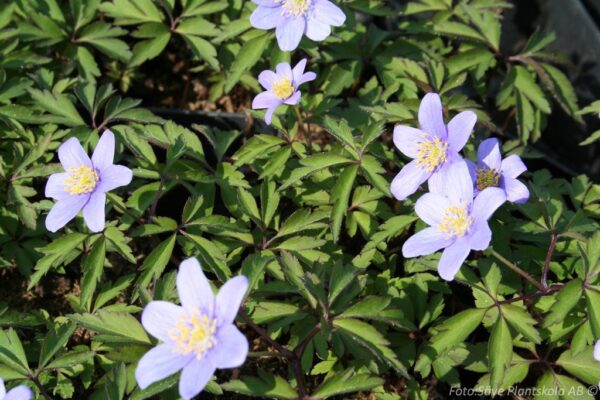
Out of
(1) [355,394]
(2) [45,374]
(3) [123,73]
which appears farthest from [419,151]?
(3) [123,73]

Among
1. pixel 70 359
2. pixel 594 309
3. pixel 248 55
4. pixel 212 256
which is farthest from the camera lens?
pixel 248 55

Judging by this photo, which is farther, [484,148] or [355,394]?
[355,394]

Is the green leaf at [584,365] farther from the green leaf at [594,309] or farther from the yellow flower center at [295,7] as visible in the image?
the yellow flower center at [295,7]

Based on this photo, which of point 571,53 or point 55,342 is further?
point 571,53

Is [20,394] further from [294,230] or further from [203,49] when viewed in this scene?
[203,49]

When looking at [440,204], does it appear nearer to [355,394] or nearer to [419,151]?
[419,151]

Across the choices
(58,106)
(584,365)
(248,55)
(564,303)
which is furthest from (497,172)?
(58,106)

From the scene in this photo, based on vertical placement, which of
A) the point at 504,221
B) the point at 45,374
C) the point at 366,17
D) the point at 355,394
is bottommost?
the point at 355,394

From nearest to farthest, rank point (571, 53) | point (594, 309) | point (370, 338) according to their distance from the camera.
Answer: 1. point (370, 338)
2. point (594, 309)
3. point (571, 53)
